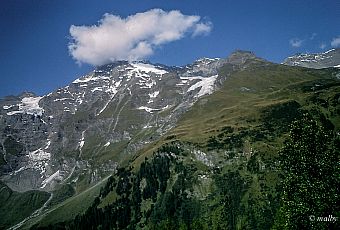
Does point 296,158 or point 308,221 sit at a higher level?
point 296,158

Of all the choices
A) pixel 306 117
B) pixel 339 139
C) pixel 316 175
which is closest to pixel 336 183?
pixel 316 175

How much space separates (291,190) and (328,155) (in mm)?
4927

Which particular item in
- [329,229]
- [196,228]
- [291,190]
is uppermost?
[291,190]

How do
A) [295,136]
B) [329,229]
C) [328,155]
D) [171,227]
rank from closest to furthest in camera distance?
[329,229] < [328,155] < [295,136] < [171,227]

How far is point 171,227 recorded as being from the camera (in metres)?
117

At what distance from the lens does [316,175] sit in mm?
36500

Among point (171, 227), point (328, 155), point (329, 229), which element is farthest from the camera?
point (171, 227)

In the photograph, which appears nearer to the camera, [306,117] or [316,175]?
[316,175]

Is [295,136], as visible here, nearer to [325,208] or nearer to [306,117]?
[306,117]

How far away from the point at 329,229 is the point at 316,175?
4863mm

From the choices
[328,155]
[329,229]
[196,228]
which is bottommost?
[196,228]

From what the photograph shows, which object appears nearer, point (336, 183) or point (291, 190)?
point (336, 183)

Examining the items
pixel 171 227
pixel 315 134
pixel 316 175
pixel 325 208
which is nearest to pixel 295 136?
pixel 315 134

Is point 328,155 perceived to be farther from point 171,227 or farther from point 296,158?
point 171,227
